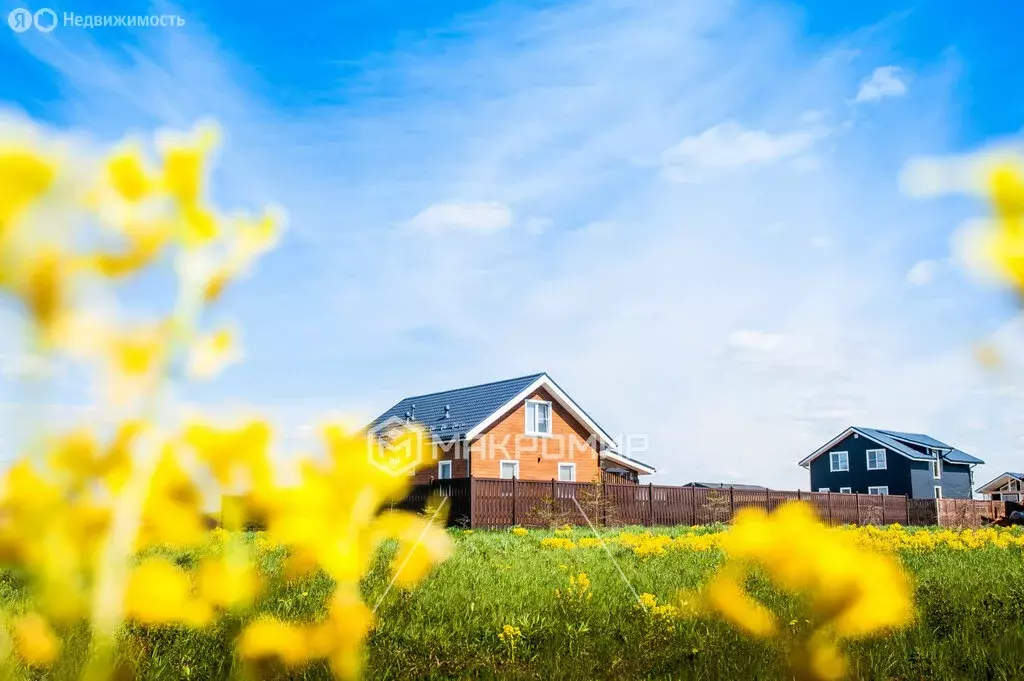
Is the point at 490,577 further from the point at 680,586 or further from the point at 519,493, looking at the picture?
the point at 519,493

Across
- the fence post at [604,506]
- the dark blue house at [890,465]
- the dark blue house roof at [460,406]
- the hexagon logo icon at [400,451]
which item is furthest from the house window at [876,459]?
the hexagon logo icon at [400,451]

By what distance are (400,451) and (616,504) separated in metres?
20.6

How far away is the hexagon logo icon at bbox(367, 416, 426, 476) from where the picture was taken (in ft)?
3.04

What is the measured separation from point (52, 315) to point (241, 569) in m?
0.39

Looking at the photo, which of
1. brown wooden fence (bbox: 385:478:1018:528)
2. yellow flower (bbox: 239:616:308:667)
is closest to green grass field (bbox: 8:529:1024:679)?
yellow flower (bbox: 239:616:308:667)

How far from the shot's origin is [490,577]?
609 centimetres

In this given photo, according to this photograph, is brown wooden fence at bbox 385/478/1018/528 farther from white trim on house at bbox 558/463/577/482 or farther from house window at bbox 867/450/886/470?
house window at bbox 867/450/886/470

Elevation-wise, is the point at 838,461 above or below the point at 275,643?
below

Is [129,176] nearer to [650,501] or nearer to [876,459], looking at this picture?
[650,501]

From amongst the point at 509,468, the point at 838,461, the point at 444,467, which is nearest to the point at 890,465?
the point at 838,461

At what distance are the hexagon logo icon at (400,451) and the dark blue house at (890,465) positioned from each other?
47.6m

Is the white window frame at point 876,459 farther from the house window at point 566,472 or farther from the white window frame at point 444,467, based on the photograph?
the white window frame at point 444,467

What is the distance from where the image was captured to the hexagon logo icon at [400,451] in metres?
0.93

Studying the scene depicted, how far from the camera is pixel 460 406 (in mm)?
27234
